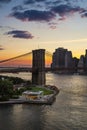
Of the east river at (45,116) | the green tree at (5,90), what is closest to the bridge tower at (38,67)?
the green tree at (5,90)

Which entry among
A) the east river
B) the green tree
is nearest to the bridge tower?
the green tree

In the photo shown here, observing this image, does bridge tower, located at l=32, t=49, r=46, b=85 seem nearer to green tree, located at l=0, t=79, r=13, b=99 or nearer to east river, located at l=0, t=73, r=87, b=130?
green tree, located at l=0, t=79, r=13, b=99

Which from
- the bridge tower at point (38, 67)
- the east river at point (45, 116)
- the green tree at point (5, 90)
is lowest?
the east river at point (45, 116)

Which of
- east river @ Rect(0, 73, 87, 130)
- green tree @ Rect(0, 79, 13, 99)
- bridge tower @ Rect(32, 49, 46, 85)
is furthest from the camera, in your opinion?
bridge tower @ Rect(32, 49, 46, 85)

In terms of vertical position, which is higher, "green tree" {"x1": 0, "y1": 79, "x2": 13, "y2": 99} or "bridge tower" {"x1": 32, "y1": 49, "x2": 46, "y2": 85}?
"bridge tower" {"x1": 32, "y1": 49, "x2": 46, "y2": 85}

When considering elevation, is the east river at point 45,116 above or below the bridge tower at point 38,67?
below

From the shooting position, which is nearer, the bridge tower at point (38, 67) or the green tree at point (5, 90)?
the green tree at point (5, 90)

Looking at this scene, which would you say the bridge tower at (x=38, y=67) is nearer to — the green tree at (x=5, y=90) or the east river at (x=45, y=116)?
the green tree at (x=5, y=90)

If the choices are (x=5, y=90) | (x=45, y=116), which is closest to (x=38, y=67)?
(x=5, y=90)

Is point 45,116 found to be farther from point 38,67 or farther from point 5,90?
point 38,67
